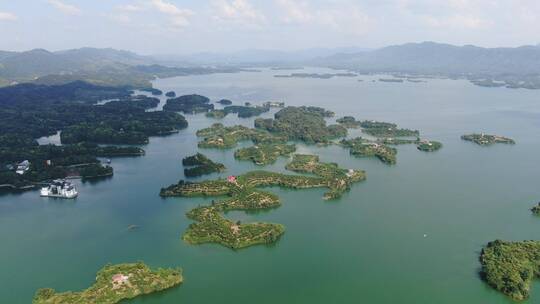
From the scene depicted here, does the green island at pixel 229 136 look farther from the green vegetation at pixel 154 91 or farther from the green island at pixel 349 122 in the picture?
the green vegetation at pixel 154 91

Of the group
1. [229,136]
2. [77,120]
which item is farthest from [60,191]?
[77,120]

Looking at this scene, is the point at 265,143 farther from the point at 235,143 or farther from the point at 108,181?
the point at 108,181

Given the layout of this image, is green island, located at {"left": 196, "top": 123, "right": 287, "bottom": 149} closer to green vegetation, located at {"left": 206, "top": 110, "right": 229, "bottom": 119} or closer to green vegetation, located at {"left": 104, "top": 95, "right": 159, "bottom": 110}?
green vegetation, located at {"left": 206, "top": 110, "right": 229, "bottom": 119}

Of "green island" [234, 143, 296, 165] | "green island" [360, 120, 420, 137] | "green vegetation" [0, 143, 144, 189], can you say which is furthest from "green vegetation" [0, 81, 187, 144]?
"green island" [360, 120, 420, 137]

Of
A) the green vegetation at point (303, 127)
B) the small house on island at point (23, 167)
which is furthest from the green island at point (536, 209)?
the small house on island at point (23, 167)

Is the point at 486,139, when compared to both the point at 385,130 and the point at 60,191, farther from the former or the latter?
the point at 60,191
